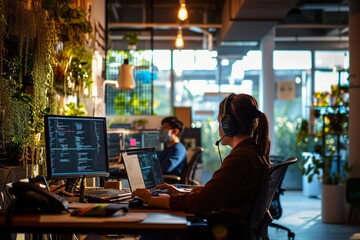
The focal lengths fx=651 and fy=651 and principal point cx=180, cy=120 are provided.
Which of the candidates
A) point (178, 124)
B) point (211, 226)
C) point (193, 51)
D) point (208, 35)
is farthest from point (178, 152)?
point (193, 51)

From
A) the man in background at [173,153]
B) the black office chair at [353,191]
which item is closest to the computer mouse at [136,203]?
the man in background at [173,153]

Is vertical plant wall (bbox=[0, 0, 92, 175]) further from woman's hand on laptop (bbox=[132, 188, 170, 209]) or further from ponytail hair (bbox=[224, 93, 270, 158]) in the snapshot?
ponytail hair (bbox=[224, 93, 270, 158])

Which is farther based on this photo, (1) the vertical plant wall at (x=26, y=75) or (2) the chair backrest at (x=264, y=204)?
(1) the vertical plant wall at (x=26, y=75)

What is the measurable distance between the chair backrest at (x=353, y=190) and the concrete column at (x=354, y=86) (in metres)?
0.23

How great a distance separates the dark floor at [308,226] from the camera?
7845 millimetres

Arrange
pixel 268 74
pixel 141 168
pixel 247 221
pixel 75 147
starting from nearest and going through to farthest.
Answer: pixel 247 221, pixel 75 147, pixel 141 168, pixel 268 74

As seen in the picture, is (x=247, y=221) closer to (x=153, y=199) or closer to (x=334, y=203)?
(x=153, y=199)

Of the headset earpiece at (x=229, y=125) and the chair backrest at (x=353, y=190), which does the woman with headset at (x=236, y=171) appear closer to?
the headset earpiece at (x=229, y=125)

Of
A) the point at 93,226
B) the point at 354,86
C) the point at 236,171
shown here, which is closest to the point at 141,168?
the point at 236,171

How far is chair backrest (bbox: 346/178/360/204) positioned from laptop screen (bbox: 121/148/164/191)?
192 inches

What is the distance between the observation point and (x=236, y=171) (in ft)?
10.8

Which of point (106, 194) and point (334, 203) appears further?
point (334, 203)

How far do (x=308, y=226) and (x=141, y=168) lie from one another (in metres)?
4.97

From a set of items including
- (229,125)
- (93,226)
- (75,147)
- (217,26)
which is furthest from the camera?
(217,26)
